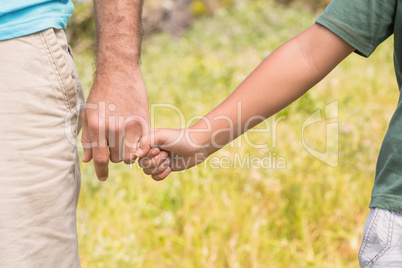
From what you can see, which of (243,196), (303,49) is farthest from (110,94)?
(243,196)

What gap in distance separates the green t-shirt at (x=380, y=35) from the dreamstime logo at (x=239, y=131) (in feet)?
1.18

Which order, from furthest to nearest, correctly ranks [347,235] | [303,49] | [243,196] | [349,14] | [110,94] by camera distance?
[243,196] → [347,235] → [110,94] → [303,49] → [349,14]

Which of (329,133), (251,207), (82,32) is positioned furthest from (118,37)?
(82,32)

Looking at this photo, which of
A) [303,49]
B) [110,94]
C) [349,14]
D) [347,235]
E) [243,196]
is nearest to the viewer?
[349,14]

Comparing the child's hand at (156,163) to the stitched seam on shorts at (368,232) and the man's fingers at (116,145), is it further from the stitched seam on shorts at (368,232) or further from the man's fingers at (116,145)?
the stitched seam on shorts at (368,232)

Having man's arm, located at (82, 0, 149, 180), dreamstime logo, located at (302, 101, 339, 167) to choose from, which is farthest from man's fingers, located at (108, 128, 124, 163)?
dreamstime logo, located at (302, 101, 339, 167)

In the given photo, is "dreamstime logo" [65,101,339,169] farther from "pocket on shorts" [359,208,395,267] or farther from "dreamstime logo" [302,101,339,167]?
"pocket on shorts" [359,208,395,267]

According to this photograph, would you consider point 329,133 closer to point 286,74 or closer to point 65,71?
point 286,74

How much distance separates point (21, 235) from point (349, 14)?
105cm

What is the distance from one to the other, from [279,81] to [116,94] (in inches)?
19.6

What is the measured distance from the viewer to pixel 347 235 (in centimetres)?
272

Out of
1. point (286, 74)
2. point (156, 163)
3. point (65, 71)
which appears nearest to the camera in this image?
point (286, 74)

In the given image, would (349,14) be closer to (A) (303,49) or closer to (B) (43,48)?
(A) (303,49)

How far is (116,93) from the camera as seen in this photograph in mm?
1526
